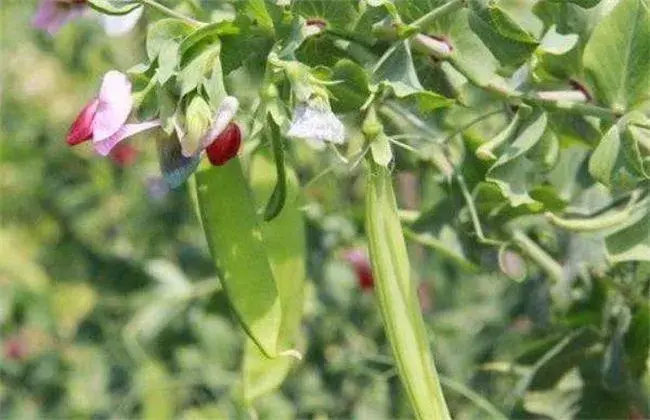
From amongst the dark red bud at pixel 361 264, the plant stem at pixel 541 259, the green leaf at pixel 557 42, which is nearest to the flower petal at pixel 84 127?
the green leaf at pixel 557 42

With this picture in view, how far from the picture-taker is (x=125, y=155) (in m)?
2.73

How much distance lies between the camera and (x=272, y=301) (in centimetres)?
115

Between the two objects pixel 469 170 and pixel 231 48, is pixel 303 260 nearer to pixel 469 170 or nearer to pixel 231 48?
pixel 469 170

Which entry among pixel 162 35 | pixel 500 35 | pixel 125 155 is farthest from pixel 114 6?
pixel 125 155

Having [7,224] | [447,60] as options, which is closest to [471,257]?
[447,60]

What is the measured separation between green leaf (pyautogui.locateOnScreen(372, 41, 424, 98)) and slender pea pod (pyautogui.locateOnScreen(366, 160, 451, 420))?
0.19 feet

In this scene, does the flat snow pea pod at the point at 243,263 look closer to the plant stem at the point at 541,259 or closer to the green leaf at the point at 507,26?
the green leaf at the point at 507,26

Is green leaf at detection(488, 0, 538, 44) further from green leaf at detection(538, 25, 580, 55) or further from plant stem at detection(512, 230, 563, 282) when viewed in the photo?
plant stem at detection(512, 230, 563, 282)

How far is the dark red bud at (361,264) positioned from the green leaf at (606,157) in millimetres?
1091

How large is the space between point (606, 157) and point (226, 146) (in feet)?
0.91

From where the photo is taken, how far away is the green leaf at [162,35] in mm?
1028

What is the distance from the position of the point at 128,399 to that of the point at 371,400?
1.22ft

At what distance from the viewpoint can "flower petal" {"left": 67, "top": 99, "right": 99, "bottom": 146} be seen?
1064 mm

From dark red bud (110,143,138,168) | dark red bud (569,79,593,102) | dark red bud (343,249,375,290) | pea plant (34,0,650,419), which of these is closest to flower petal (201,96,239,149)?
pea plant (34,0,650,419)
